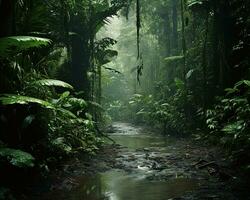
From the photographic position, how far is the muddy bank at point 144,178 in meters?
5.92

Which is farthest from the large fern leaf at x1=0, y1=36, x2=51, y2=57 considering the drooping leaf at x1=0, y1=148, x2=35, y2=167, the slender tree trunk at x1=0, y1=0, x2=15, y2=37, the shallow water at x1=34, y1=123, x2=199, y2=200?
the shallow water at x1=34, y1=123, x2=199, y2=200

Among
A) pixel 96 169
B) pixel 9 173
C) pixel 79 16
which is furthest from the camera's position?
pixel 79 16

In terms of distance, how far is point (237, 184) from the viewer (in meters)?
6.23

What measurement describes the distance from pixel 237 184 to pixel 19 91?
461 centimetres

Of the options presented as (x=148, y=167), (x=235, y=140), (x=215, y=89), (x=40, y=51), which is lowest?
(x=148, y=167)

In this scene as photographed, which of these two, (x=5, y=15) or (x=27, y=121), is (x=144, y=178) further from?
(x=5, y=15)

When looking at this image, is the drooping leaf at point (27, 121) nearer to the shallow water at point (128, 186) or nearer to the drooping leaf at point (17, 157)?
the drooping leaf at point (17, 157)

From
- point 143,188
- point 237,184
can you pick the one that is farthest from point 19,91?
point 237,184

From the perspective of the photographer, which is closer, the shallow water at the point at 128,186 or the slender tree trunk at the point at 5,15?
the shallow water at the point at 128,186

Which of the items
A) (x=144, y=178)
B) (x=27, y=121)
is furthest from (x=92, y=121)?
(x=27, y=121)

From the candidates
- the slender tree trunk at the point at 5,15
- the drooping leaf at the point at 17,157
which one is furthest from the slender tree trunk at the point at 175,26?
the drooping leaf at the point at 17,157

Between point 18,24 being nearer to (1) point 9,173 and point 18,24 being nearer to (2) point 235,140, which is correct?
(1) point 9,173

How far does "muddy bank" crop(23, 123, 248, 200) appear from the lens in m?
5.92

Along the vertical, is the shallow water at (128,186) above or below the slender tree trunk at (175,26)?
below
